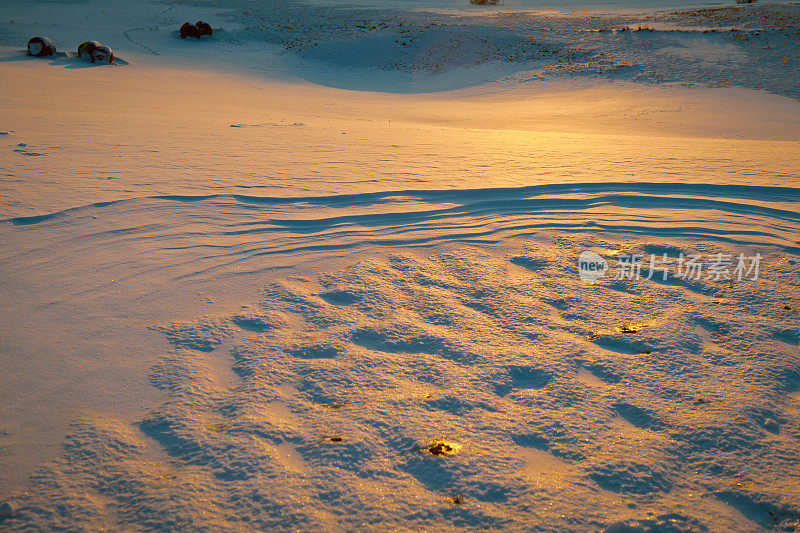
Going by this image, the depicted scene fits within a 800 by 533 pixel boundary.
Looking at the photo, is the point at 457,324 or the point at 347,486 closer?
the point at 347,486

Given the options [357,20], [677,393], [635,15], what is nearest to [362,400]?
[677,393]

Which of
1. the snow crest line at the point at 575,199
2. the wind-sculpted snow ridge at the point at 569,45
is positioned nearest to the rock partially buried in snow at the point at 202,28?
the wind-sculpted snow ridge at the point at 569,45

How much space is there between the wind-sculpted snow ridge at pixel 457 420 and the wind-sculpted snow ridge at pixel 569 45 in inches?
448

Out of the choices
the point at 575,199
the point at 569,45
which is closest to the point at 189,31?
the point at 569,45

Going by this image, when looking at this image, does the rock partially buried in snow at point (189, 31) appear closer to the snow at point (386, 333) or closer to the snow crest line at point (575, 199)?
the snow at point (386, 333)

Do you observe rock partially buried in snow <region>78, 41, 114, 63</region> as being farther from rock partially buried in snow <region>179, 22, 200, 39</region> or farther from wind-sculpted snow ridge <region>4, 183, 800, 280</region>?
wind-sculpted snow ridge <region>4, 183, 800, 280</region>

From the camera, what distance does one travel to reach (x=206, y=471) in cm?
170

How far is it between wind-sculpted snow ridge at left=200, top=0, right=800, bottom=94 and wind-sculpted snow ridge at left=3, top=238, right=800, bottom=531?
11.4m

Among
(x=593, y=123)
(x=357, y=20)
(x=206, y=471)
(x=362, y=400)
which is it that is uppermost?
(x=357, y=20)

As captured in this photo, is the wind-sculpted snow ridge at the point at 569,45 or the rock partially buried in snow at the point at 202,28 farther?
the rock partially buried in snow at the point at 202,28

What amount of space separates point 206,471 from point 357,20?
20.7 metres

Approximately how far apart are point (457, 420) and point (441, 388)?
183mm

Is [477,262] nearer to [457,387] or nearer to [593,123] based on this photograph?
[457,387]

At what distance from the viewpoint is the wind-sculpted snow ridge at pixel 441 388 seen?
1.61 metres
